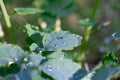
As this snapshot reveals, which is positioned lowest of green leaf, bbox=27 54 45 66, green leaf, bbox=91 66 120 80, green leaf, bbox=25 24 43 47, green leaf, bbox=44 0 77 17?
green leaf, bbox=91 66 120 80

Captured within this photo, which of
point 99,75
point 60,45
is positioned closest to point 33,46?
point 60,45

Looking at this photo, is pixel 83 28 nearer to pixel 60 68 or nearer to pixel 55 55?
pixel 55 55

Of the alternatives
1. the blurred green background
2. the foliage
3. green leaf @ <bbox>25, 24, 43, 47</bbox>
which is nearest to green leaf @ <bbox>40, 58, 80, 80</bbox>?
the foliage

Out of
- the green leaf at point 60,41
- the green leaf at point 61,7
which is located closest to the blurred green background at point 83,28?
the green leaf at point 61,7

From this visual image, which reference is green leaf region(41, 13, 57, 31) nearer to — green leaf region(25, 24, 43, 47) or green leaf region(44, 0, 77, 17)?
green leaf region(44, 0, 77, 17)

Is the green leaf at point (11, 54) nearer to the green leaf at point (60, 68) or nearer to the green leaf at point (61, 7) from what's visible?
the green leaf at point (60, 68)

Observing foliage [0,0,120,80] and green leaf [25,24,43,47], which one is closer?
foliage [0,0,120,80]

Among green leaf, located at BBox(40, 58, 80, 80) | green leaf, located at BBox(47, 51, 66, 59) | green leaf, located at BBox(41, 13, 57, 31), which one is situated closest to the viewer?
green leaf, located at BBox(40, 58, 80, 80)
